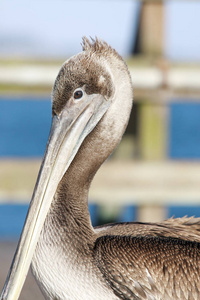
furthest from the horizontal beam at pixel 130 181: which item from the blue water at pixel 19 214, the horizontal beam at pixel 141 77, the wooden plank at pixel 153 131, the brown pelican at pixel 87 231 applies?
the blue water at pixel 19 214

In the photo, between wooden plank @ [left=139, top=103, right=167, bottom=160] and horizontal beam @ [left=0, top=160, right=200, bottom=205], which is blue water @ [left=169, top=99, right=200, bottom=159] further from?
horizontal beam @ [left=0, top=160, right=200, bottom=205]

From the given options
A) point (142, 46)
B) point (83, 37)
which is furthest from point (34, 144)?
point (83, 37)

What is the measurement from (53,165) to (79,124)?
0.24 meters

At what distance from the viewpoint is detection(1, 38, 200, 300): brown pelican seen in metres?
3.14

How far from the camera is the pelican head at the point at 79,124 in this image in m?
3.14

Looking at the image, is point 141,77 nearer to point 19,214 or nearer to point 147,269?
point 147,269

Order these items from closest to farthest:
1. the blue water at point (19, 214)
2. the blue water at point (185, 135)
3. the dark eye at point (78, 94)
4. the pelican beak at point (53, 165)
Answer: the pelican beak at point (53, 165) < the dark eye at point (78, 94) < the blue water at point (19, 214) < the blue water at point (185, 135)

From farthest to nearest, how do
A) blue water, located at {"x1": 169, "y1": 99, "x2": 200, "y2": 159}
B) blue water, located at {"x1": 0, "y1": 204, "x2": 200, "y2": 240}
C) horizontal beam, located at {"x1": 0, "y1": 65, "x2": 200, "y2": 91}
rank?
blue water, located at {"x1": 169, "y1": 99, "x2": 200, "y2": 159} → blue water, located at {"x1": 0, "y1": 204, "x2": 200, "y2": 240} → horizontal beam, located at {"x1": 0, "y1": 65, "x2": 200, "y2": 91}

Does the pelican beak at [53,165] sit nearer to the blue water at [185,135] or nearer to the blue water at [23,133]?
the blue water at [23,133]

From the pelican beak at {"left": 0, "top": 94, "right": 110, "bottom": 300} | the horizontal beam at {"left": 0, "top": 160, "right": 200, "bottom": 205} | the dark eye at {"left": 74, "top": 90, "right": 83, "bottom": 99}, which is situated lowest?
the pelican beak at {"left": 0, "top": 94, "right": 110, "bottom": 300}

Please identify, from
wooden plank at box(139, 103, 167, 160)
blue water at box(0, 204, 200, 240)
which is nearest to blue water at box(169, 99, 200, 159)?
blue water at box(0, 204, 200, 240)

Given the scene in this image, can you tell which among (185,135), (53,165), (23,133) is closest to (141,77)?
(53,165)

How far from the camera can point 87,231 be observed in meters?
3.31

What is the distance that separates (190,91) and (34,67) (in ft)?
3.78
